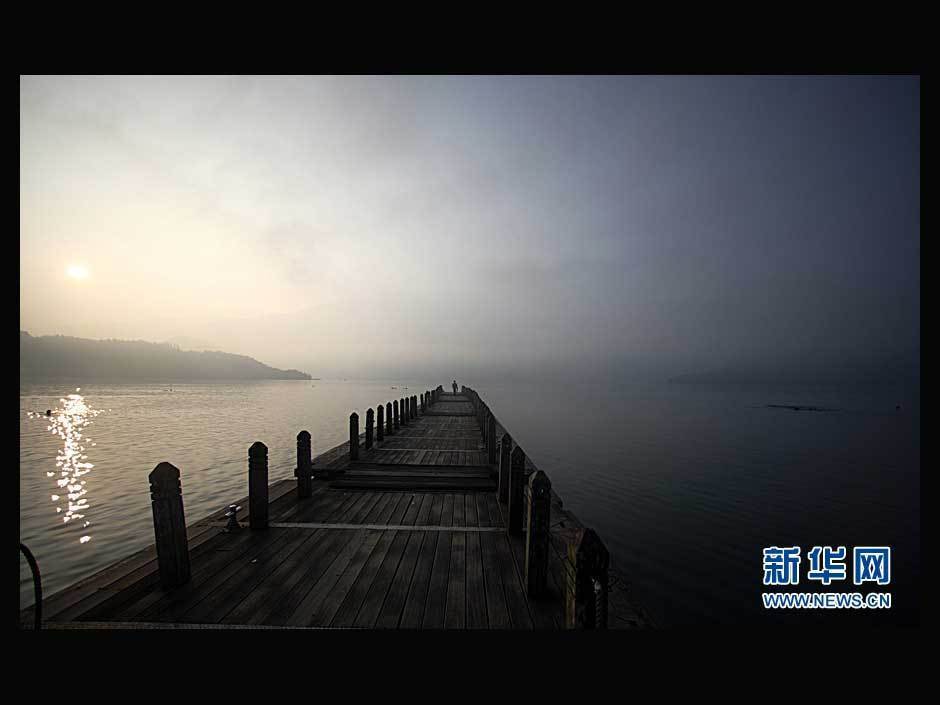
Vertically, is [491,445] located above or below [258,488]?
below

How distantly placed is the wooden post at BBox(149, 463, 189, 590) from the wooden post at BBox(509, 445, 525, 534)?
4.52 m

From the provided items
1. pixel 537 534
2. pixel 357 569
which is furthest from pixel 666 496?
pixel 357 569

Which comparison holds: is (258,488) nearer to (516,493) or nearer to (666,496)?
(516,493)

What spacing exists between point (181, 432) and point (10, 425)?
34.7 m

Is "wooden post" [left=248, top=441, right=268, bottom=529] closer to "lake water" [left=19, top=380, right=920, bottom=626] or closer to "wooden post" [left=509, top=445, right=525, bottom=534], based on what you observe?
"wooden post" [left=509, top=445, right=525, bottom=534]

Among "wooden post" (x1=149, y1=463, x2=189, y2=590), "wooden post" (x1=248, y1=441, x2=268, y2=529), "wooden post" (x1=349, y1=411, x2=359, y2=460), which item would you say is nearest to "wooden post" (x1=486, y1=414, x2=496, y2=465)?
"wooden post" (x1=349, y1=411, x2=359, y2=460)

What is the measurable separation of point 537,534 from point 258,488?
15.4ft

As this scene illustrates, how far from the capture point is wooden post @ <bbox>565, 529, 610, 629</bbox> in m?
3.27

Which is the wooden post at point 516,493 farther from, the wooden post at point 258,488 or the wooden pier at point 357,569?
the wooden post at point 258,488

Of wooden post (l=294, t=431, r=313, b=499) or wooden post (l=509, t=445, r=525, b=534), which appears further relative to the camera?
wooden post (l=294, t=431, r=313, b=499)

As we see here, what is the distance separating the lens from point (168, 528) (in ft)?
14.3

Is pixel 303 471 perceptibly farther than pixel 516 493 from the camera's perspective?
Yes

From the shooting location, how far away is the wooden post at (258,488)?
20.1 ft

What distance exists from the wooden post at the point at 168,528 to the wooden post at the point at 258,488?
1.62 metres
